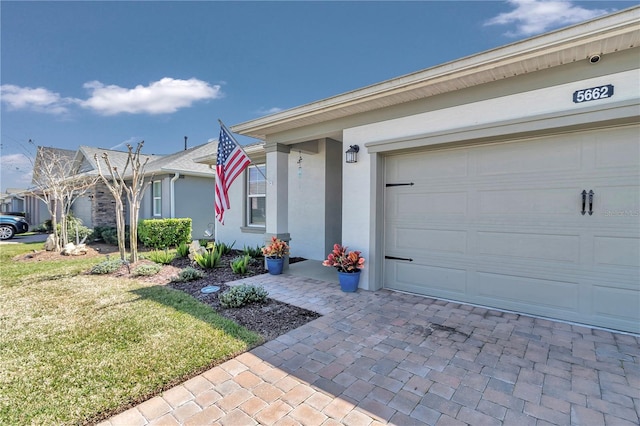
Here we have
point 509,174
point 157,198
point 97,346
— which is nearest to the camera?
point 97,346

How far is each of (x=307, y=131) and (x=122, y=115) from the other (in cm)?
1364

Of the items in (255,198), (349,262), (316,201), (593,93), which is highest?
(593,93)

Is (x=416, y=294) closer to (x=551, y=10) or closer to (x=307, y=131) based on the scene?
(x=307, y=131)

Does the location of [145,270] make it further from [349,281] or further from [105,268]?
[349,281]

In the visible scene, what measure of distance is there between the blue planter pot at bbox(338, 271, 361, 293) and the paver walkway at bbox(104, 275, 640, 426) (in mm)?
1171

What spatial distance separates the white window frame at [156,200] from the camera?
12867mm

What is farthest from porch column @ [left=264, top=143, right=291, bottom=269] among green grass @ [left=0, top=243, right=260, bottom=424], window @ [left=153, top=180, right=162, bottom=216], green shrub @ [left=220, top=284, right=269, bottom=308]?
window @ [left=153, top=180, right=162, bottom=216]

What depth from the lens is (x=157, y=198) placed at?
13023 millimetres

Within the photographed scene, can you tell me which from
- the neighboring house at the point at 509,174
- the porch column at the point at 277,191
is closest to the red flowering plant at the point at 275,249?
the porch column at the point at 277,191

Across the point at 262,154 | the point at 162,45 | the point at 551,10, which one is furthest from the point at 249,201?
the point at 551,10

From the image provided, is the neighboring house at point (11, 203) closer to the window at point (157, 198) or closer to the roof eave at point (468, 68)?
the window at point (157, 198)

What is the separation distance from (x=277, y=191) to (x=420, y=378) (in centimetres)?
476

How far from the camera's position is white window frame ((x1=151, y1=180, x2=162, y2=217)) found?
1287 centimetres

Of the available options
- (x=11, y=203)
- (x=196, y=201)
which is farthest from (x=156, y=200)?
(x=11, y=203)
